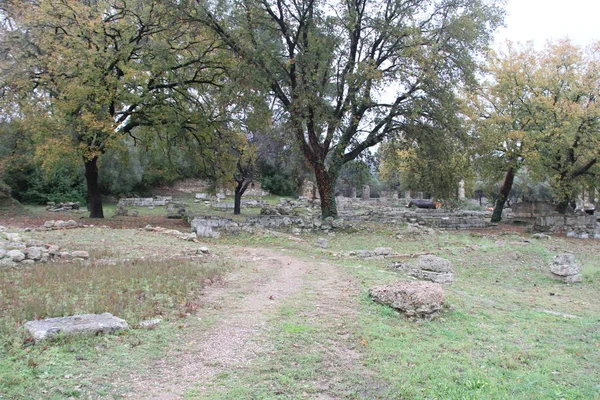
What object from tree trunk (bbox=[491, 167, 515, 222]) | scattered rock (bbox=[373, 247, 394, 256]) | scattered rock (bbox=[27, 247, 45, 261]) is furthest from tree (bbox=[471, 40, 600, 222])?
scattered rock (bbox=[27, 247, 45, 261])

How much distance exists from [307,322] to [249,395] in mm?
2250

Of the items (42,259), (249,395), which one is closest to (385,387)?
(249,395)

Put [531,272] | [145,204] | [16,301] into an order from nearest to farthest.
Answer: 1. [16,301]
2. [531,272]
3. [145,204]

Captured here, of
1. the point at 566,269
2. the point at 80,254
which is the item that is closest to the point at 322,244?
the point at 566,269

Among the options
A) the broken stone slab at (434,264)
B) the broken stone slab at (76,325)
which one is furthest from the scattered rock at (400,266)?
the broken stone slab at (76,325)

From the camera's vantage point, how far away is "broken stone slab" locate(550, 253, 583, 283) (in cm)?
1148

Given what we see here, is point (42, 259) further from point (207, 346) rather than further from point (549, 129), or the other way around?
point (549, 129)

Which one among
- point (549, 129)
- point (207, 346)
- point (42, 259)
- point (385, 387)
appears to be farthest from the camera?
point (549, 129)

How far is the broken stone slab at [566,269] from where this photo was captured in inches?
452

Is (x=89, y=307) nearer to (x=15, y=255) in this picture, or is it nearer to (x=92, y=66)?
(x=15, y=255)

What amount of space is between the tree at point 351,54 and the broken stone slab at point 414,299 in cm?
1087

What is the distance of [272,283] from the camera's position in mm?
8922

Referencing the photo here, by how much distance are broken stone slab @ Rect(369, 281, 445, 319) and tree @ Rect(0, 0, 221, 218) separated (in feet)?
42.2

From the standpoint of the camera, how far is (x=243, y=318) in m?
6.33
